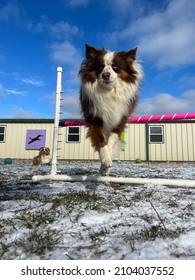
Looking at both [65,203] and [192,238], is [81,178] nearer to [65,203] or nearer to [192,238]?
[65,203]

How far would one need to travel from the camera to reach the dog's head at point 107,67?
4.16 metres

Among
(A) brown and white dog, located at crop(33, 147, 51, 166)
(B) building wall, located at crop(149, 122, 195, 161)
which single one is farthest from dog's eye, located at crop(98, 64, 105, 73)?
(B) building wall, located at crop(149, 122, 195, 161)

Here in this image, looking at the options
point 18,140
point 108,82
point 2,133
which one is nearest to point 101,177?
point 108,82

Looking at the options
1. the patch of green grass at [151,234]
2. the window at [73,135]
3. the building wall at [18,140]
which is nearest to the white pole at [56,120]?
the patch of green grass at [151,234]

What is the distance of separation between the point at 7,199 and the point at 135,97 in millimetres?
2959

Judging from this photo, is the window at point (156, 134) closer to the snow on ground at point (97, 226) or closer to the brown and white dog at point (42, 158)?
the brown and white dog at point (42, 158)

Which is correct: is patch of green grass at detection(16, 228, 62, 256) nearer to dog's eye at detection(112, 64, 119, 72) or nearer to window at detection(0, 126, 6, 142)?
dog's eye at detection(112, 64, 119, 72)

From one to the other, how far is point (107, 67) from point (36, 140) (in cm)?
1687

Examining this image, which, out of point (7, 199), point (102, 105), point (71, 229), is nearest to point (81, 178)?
point (102, 105)

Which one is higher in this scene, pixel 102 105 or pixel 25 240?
pixel 102 105

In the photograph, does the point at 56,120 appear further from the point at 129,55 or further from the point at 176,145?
the point at 176,145
